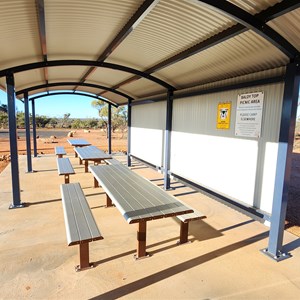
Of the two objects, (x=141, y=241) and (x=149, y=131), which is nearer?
(x=141, y=241)

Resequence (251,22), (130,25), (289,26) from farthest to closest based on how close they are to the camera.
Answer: (130,25) < (289,26) < (251,22)

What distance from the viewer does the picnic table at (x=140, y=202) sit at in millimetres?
3068

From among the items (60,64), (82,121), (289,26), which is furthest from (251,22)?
(82,121)

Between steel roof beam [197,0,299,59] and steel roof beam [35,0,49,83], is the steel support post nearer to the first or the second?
steel roof beam [197,0,299,59]

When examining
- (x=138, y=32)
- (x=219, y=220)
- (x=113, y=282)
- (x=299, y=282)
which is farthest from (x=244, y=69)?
(x=113, y=282)

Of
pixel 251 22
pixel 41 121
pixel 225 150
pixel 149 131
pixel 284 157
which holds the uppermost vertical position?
pixel 251 22

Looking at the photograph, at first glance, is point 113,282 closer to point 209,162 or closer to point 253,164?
point 253,164

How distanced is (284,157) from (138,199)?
224cm

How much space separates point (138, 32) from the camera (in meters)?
3.81

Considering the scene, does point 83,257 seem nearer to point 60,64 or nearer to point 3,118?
point 60,64

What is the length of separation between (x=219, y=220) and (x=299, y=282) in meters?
1.89

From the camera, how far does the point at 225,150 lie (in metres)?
5.21

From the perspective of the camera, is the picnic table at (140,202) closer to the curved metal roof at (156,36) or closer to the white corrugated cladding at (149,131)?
the curved metal roof at (156,36)

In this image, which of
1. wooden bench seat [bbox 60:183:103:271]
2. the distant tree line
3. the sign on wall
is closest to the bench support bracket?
wooden bench seat [bbox 60:183:103:271]
